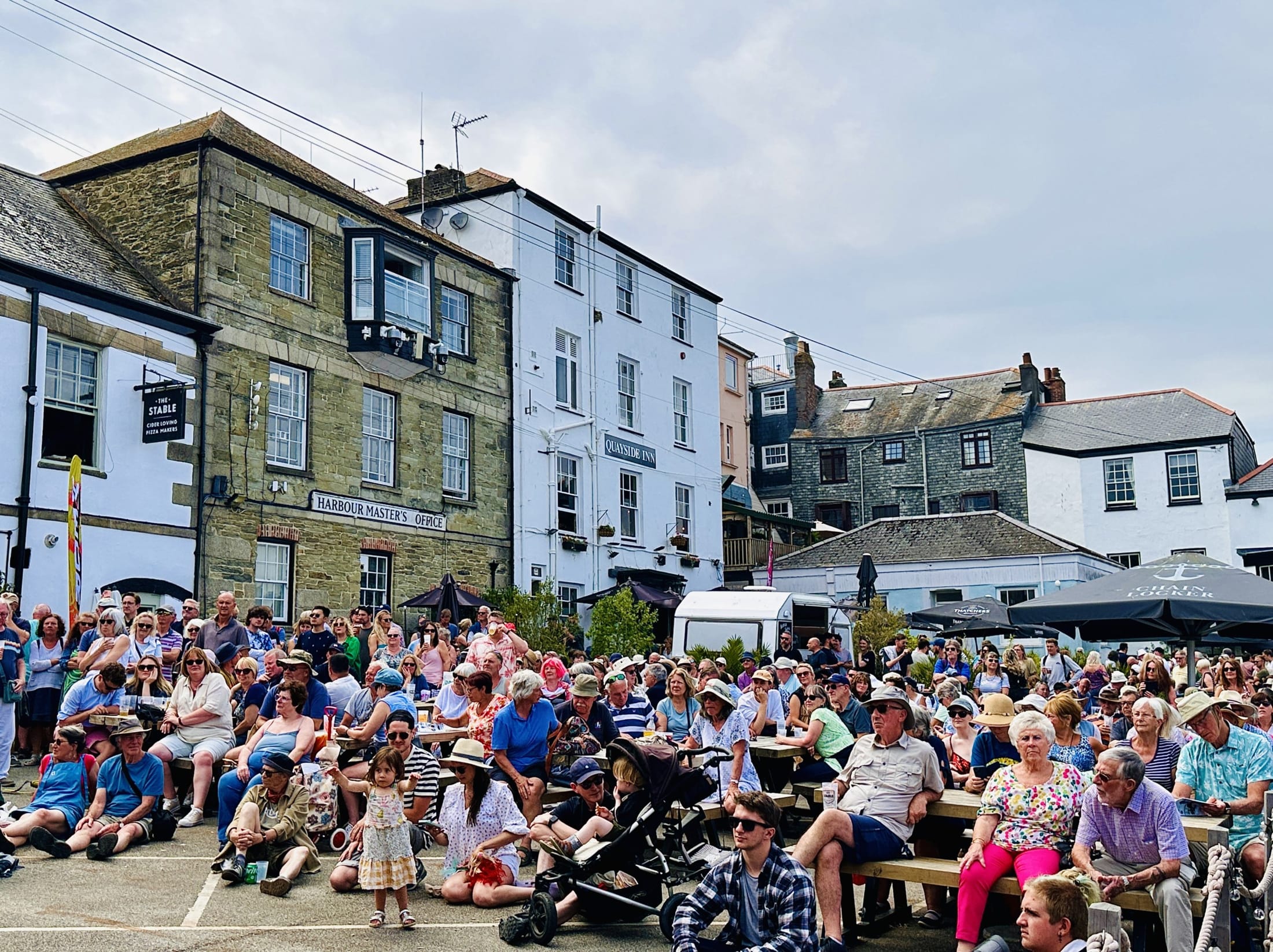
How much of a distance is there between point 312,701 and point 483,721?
5.20 feet

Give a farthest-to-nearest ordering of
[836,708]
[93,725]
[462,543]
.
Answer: [462,543]
[836,708]
[93,725]

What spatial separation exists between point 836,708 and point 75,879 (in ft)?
22.4

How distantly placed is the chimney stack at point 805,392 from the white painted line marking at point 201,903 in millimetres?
42428

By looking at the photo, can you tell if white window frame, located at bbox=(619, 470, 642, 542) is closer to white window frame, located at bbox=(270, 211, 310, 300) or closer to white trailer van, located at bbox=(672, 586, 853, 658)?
white trailer van, located at bbox=(672, 586, 853, 658)

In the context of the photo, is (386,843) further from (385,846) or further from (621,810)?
(621,810)

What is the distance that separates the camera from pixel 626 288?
105 ft

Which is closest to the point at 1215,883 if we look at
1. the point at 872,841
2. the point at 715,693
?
the point at 872,841

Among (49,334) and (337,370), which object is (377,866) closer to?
(49,334)

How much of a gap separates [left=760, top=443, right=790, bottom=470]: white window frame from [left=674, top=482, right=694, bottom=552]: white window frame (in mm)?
16337

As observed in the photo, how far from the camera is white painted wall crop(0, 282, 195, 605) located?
16.7m

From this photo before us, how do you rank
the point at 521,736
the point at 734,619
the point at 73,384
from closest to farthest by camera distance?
the point at 521,736, the point at 73,384, the point at 734,619

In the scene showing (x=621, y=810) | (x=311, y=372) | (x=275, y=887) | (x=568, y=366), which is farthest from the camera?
(x=568, y=366)

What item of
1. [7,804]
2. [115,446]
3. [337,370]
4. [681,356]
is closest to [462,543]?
[337,370]

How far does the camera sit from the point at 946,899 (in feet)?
27.0
